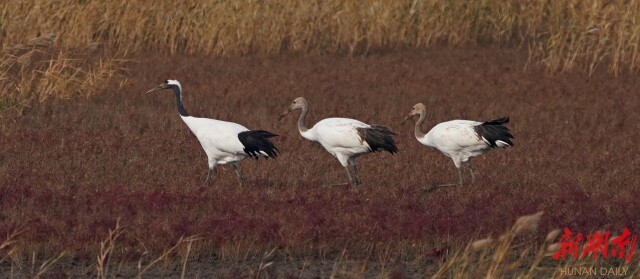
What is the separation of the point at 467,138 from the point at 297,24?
10.5m

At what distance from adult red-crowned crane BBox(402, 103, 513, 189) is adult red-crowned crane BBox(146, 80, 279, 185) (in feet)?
5.58

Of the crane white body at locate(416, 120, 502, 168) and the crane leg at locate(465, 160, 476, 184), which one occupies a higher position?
the crane white body at locate(416, 120, 502, 168)

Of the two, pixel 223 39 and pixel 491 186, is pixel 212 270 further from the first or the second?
pixel 223 39

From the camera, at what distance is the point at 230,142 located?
12.2 meters

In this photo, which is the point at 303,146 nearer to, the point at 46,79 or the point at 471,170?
the point at 471,170

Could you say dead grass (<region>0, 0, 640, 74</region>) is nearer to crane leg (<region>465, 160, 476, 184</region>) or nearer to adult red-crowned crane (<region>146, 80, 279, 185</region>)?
crane leg (<region>465, 160, 476, 184</region>)

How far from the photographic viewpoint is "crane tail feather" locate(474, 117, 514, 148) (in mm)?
12328

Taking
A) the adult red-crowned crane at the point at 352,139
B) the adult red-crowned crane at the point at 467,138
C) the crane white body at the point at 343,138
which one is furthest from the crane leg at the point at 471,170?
the crane white body at the point at 343,138

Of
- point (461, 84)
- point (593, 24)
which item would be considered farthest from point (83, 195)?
point (593, 24)

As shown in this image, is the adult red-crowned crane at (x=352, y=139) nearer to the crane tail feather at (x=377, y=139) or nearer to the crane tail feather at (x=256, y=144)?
the crane tail feather at (x=377, y=139)

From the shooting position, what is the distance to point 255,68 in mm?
21156

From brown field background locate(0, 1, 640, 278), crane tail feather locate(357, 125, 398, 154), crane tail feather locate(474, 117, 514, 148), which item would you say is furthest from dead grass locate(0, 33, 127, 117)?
crane tail feather locate(474, 117, 514, 148)

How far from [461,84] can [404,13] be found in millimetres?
3472

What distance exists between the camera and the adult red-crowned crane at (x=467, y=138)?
1235 centimetres
